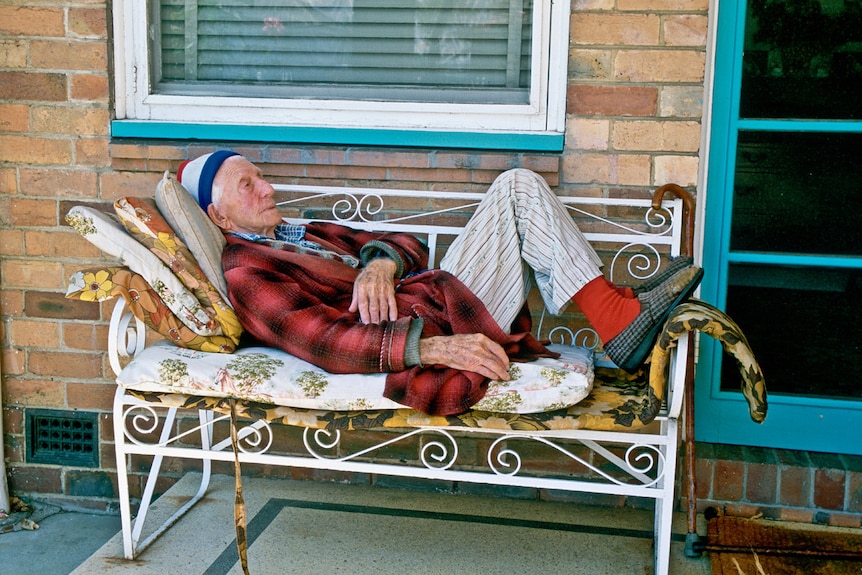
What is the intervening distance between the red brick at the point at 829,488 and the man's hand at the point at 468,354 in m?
1.21

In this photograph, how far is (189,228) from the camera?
2.37 metres

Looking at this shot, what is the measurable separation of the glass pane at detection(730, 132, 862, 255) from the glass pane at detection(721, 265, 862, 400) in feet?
0.34

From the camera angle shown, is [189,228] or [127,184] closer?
[189,228]

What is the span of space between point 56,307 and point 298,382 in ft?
4.19

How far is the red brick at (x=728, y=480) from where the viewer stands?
2752 mm

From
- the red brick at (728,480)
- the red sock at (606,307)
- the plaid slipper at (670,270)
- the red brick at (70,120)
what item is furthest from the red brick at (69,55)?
the red brick at (728,480)

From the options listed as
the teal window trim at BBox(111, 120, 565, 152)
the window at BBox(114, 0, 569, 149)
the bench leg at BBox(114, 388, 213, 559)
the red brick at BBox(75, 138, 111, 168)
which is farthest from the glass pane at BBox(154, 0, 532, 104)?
the bench leg at BBox(114, 388, 213, 559)

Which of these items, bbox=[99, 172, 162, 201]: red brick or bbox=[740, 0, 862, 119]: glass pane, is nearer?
bbox=[740, 0, 862, 119]: glass pane

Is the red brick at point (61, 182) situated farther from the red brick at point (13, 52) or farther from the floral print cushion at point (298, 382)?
the floral print cushion at point (298, 382)

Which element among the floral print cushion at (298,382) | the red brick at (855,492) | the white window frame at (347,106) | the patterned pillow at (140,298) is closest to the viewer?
the floral print cushion at (298,382)

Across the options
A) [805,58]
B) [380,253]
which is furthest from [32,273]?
[805,58]

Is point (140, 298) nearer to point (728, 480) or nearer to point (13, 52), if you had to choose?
point (13, 52)

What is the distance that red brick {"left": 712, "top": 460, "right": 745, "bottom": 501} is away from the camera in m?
2.75

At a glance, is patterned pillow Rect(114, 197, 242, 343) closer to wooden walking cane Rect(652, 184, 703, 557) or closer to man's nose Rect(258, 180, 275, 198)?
man's nose Rect(258, 180, 275, 198)
